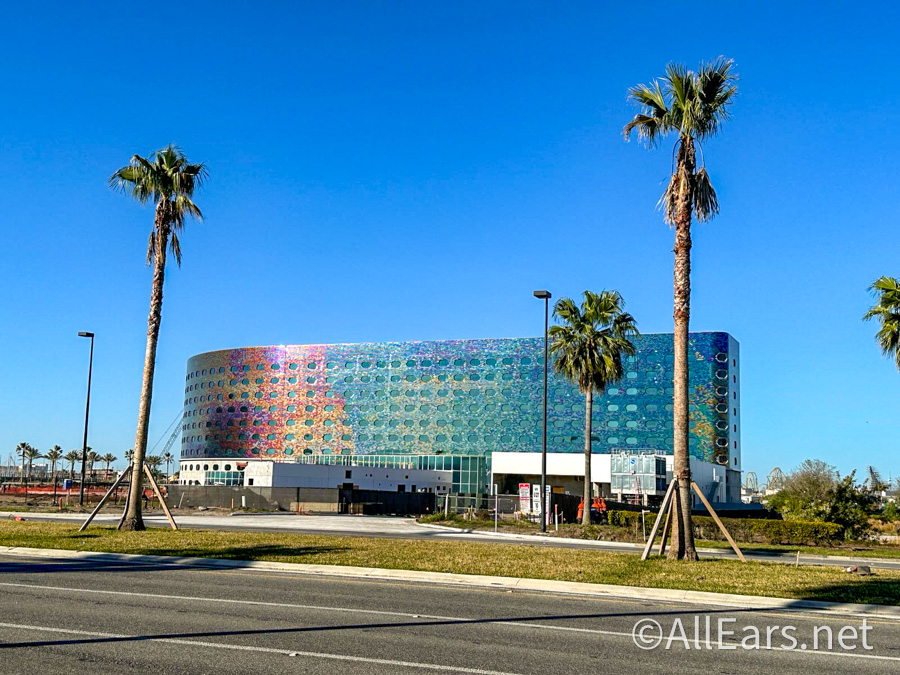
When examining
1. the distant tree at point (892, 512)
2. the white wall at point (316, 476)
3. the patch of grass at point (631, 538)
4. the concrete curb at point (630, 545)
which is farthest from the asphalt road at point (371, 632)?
the distant tree at point (892, 512)

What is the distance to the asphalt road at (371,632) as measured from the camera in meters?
9.11

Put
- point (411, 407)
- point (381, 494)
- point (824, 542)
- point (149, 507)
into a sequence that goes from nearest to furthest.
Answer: point (824, 542) < point (149, 507) < point (381, 494) < point (411, 407)

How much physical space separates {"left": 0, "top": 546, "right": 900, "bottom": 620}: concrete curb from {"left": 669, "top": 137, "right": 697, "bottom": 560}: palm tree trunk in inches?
202

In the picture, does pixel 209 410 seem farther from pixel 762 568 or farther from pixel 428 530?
pixel 762 568

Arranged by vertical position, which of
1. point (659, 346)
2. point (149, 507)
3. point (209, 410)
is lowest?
point (149, 507)

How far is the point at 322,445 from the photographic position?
128875 mm

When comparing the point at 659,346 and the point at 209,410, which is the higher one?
the point at 659,346

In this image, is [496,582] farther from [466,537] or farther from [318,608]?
[466,537]

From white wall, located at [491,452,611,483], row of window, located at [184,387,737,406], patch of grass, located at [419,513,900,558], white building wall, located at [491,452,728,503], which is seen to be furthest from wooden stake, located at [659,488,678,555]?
row of window, located at [184,387,737,406]

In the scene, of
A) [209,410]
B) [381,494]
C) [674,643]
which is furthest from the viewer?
[209,410]

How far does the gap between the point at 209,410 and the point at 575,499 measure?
337ft

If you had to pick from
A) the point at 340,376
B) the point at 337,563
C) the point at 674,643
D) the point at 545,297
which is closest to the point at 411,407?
the point at 340,376

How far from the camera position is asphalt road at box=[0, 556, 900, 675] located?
9109 millimetres

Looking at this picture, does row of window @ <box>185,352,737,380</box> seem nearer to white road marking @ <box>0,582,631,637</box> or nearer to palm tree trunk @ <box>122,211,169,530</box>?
palm tree trunk @ <box>122,211,169,530</box>
